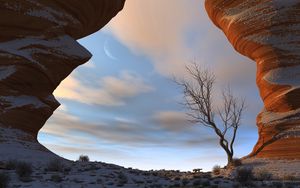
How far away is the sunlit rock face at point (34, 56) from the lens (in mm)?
26297

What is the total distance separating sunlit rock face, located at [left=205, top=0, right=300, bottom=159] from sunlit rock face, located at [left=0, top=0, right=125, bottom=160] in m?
12.6

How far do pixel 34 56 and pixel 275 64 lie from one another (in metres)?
16.7

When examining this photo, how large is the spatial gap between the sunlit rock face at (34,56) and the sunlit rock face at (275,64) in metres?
12.6

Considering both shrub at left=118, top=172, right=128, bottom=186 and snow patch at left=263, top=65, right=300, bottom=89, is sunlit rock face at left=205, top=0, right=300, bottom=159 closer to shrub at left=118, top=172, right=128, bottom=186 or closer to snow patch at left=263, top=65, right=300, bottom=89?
snow patch at left=263, top=65, right=300, bottom=89

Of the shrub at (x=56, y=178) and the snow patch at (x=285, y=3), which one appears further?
the snow patch at (x=285, y=3)

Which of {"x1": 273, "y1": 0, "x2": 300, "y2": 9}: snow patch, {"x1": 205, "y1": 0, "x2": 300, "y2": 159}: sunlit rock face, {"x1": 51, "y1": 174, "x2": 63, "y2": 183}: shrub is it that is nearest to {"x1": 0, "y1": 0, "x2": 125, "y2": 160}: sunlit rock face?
{"x1": 51, "y1": 174, "x2": 63, "y2": 183}: shrub

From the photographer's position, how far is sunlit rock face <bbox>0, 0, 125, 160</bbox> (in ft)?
86.3

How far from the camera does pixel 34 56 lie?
27.1 metres

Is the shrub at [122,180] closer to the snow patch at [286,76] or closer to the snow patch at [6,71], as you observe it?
the snow patch at [6,71]

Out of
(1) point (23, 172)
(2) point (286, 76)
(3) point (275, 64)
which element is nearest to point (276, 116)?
(2) point (286, 76)

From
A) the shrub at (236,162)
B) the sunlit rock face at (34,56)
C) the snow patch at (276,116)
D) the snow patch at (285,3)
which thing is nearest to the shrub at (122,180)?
the sunlit rock face at (34,56)

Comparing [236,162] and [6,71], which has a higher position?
[6,71]

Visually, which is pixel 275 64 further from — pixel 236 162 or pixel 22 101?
pixel 22 101

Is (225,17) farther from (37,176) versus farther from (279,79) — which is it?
(37,176)
